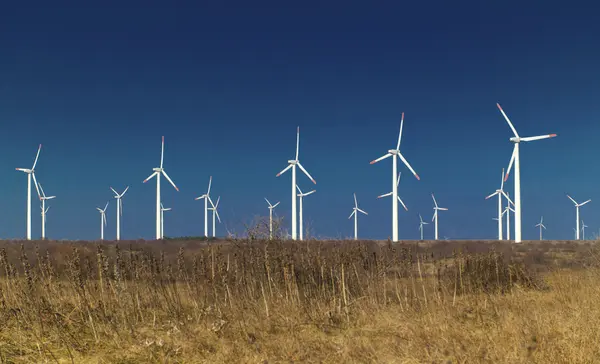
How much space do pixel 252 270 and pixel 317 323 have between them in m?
2.75

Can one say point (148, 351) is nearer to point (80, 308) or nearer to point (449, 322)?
point (80, 308)

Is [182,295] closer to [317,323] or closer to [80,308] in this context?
[80,308]

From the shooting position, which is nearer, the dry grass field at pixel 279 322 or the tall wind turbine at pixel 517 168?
the dry grass field at pixel 279 322

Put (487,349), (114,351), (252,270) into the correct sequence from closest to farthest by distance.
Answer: (487,349)
(114,351)
(252,270)

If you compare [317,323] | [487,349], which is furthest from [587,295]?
[317,323]

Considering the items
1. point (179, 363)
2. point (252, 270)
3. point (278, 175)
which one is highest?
point (278, 175)

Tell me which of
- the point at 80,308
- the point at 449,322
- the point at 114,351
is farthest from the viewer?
the point at 80,308

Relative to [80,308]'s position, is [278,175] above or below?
above

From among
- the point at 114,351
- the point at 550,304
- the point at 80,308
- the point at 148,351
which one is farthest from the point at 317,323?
the point at 550,304

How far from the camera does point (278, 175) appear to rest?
6069 cm

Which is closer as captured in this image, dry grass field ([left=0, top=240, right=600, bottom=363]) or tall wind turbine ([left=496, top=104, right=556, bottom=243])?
dry grass field ([left=0, top=240, right=600, bottom=363])

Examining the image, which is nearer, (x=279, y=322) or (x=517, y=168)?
(x=279, y=322)

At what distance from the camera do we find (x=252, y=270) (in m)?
11.3

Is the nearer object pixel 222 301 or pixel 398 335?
pixel 398 335
